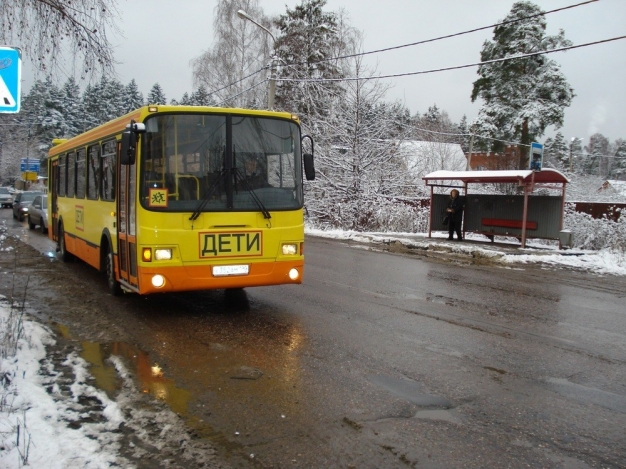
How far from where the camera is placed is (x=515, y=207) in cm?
1873

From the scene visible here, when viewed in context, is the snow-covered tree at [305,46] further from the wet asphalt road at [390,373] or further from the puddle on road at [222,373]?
the puddle on road at [222,373]

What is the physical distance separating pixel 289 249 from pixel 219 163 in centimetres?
152

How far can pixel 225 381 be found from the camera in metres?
5.07

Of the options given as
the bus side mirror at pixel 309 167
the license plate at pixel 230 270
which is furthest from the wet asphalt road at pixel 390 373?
the bus side mirror at pixel 309 167

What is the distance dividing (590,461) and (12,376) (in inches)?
180

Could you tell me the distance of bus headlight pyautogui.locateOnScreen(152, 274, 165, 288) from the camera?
273 inches

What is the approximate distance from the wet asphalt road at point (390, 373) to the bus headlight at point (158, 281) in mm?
557

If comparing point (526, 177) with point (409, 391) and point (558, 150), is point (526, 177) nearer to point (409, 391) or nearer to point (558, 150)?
point (409, 391)

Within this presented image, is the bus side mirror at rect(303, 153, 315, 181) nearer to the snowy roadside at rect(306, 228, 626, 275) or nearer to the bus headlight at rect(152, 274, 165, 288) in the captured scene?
the bus headlight at rect(152, 274, 165, 288)

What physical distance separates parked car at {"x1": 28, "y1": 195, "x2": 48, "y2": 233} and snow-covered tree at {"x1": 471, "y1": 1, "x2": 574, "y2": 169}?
26291 millimetres

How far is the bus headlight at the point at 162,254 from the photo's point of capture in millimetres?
6910

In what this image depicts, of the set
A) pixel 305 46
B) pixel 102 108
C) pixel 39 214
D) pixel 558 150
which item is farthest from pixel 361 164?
pixel 558 150

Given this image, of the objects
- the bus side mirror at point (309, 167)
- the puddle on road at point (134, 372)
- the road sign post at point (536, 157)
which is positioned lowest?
the puddle on road at point (134, 372)

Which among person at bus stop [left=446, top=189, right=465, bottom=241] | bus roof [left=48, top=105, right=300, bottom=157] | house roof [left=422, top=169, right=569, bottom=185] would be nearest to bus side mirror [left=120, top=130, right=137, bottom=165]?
bus roof [left=48, top=105, right=300, bottom=157]
